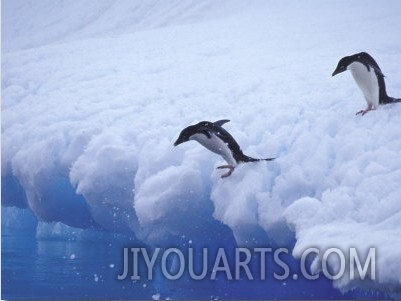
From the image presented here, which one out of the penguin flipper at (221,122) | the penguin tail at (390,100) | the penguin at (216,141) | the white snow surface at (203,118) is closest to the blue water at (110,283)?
the white snow surface at (203,118)

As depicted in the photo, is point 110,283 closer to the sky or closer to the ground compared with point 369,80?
closer to the ground

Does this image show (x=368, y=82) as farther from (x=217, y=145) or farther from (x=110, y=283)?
(x=110, y=283)

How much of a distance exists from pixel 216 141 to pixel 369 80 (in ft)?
2.77

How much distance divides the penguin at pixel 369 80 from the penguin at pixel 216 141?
23.8 inches

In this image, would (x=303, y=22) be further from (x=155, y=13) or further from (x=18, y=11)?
(x=18, y=11)

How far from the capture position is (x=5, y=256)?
14.8 feet

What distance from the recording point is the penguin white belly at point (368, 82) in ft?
11.5

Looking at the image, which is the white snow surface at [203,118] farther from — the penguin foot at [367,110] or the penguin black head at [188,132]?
the penguin black head at [188,132]

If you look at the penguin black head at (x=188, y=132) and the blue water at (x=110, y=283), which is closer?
the penguin black head at (x=188, y=132)

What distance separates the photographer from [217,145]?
3496 millimetres

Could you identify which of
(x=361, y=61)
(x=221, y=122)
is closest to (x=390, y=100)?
(x=361, y=61)

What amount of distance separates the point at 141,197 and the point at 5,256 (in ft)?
4.54

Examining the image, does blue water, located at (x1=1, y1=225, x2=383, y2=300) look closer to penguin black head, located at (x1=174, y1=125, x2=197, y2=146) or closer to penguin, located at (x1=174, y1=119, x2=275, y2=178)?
penguin, located at (x1=174, y1=119, x2=275, y2=178)

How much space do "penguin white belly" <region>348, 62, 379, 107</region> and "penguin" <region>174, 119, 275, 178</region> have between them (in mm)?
603
